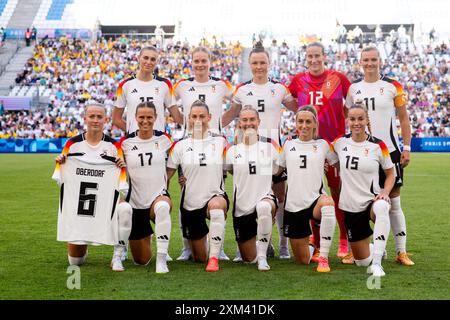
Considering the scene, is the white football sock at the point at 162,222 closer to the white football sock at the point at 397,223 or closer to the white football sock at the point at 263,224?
the white football sock at the point at 263,224

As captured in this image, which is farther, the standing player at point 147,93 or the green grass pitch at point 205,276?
the standing player at point 147,93

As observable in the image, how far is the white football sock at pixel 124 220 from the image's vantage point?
A: 605 cm

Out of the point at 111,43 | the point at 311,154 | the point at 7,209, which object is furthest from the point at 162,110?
the point at 111,43

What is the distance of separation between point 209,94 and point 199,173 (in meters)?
1.14

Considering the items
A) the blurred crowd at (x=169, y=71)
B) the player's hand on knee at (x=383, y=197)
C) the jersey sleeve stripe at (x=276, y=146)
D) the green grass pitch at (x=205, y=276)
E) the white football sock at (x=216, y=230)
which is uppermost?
the blurred crowd at (x=169, y=71)

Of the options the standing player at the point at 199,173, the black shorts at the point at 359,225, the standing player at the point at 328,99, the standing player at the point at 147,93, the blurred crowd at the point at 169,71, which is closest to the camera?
the black shorts at the point at 359,225

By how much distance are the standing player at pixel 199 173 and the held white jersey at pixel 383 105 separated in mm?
1469

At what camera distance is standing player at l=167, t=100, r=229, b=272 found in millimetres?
6266

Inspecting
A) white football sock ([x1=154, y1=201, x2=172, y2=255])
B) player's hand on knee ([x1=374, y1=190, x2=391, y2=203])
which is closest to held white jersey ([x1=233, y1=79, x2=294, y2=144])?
player's hand on knee ([x1=374, y1=190, x2=391, y2=203])

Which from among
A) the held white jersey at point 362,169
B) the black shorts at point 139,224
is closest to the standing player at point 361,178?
the held white jersey at point 362,169

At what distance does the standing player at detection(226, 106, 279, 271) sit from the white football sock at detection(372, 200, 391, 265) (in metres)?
0.93

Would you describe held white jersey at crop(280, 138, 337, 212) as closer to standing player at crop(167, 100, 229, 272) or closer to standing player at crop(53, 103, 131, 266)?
standing player at crop(167, 100, 229, 272)

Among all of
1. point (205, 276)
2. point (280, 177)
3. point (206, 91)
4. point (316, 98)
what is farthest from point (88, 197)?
point (316, 98)

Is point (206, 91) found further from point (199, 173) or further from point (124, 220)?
point (124, 220)
